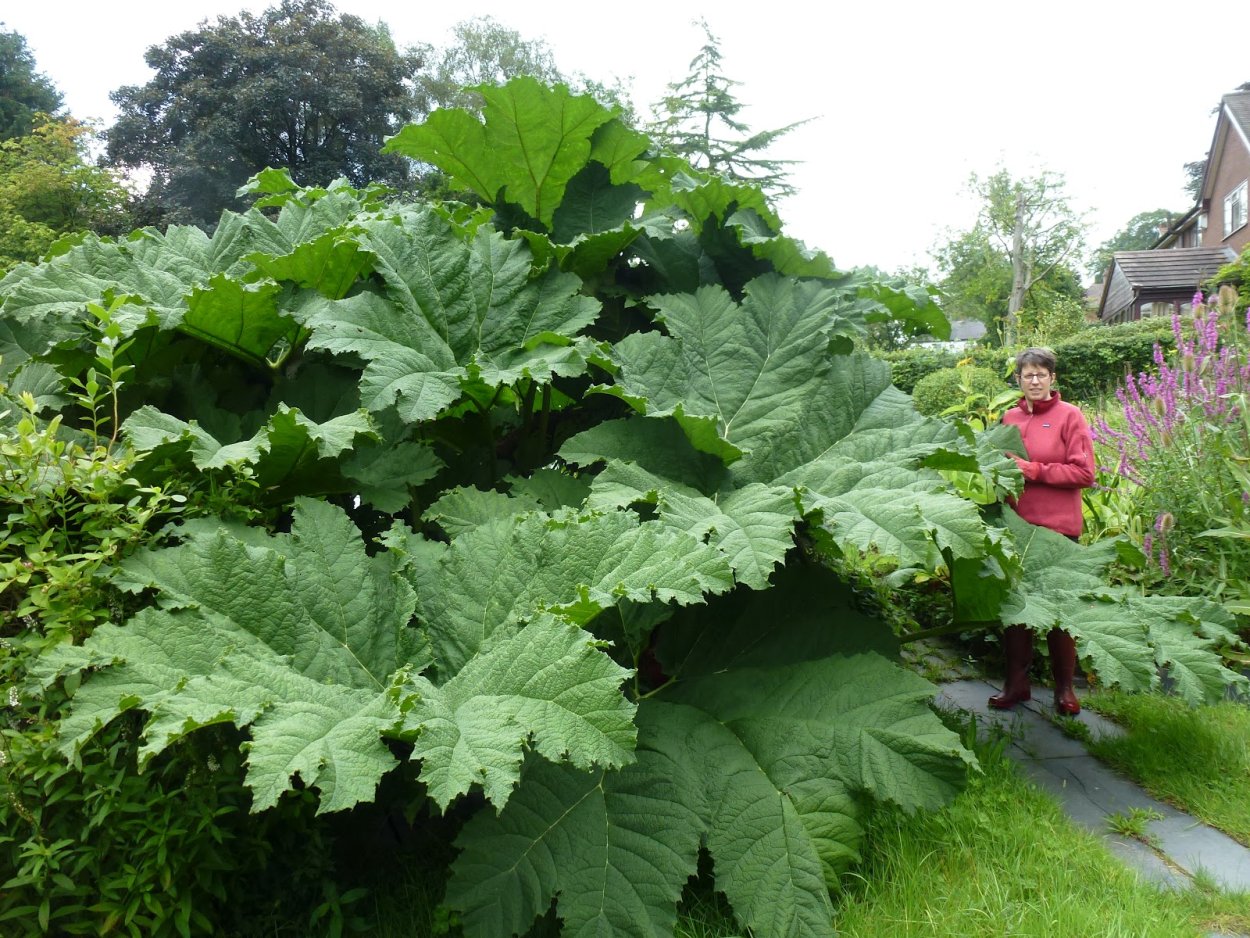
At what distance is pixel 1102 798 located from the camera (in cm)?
238

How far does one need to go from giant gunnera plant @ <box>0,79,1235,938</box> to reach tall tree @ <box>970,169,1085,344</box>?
3330 cm

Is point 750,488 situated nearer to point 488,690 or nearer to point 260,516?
point 488,690

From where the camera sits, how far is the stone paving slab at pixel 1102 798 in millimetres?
2004

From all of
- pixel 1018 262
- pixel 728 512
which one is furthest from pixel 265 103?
pixel 1018 262

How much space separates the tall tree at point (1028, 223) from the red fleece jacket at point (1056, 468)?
3202 cm

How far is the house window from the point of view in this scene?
81.6 feet

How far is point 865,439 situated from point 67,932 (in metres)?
1.94

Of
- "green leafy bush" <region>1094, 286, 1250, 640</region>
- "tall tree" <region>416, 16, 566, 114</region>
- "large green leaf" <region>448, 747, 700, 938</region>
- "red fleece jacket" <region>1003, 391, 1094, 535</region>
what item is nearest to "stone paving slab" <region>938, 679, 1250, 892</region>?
"red fleece jacket" <region>1003, 391, 1094, 535</region>

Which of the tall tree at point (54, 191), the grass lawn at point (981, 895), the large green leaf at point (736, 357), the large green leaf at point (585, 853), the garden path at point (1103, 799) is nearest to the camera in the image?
the large green leaf at point (585, 853)

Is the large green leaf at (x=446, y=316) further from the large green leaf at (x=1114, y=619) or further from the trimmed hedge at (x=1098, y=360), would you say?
the trimmed hedge at (x=1098, y=360)

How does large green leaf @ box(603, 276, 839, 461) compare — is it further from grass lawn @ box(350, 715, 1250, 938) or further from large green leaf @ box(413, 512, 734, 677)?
grass lawn @ box(350, 715, 1250, 938)

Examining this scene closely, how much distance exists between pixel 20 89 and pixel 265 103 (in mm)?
15136

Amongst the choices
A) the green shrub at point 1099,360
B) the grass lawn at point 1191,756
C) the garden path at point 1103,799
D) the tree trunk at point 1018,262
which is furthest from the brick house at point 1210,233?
the garden path at point 1103,799

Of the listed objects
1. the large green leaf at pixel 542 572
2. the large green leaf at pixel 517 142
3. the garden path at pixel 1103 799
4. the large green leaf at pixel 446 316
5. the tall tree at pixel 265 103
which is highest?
the tall tree at pixel 265 103
